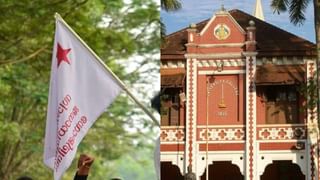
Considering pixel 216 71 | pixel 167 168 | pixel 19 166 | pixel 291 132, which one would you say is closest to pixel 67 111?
pixel 167 168

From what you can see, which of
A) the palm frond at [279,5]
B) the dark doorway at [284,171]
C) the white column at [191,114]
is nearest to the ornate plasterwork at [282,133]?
the dark doorway at [284,171]

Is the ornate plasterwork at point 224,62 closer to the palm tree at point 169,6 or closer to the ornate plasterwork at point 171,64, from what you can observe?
the ornate plasterwork at point 171,64

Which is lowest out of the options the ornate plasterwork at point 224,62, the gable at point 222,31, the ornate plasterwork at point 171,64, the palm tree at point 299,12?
the ornate plasterwork at point 171,64

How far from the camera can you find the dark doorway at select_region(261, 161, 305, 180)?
307 centimetres

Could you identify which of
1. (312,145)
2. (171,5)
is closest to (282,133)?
(312,145)

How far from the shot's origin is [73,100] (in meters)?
2.94

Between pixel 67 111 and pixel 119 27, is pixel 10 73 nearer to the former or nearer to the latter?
pixel 119 27

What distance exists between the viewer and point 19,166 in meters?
8.48

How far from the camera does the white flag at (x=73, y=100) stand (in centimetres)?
288

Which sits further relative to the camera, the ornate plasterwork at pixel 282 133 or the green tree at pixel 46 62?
the green tree at pixel 46 62

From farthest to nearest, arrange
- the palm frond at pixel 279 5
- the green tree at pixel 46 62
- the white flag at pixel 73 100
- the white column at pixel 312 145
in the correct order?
the green tree at pixel 46 62 → the palm frond at pixel 279 5 → the white column at pixel 312 145 → the white flag at pixel 73 100

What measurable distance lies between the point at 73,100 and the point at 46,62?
448 cm

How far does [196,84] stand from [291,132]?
47cm

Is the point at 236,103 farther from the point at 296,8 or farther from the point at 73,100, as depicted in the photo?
the point at 73,100
